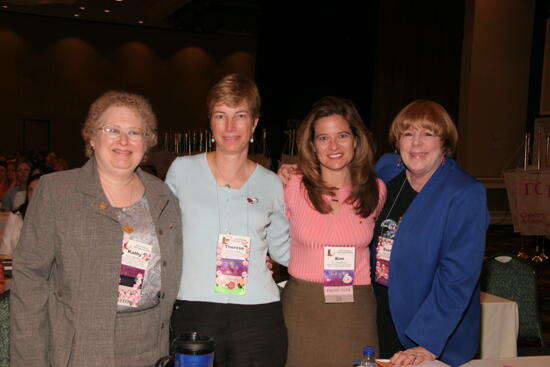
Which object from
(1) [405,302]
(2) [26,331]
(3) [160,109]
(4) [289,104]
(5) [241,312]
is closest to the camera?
(2) [26,331]

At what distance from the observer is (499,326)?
336 centimetres

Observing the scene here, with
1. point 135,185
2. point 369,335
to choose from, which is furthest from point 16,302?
point 369,335

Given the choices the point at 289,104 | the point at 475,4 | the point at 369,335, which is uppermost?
the point at 475,4

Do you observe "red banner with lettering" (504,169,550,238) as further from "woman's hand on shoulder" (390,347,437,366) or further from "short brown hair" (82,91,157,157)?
"short brown hair" (82,91,157,157)

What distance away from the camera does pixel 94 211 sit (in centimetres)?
194

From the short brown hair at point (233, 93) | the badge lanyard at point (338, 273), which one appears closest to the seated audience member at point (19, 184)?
the short brown hair at point (233, 93)

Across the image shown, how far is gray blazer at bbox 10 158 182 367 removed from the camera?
1851 mm

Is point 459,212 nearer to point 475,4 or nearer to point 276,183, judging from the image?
point 276,183

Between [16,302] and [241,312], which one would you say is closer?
[16,302]

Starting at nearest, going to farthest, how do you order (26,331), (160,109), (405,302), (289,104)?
(26,331), (405,302), (289,104), (160,109)

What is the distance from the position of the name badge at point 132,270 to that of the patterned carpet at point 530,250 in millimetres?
2960

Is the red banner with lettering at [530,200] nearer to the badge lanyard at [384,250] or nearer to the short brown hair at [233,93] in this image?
the badge lanyard at [384,250]

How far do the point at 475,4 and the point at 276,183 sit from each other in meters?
11.0

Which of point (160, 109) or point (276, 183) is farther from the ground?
point (160, 109)
